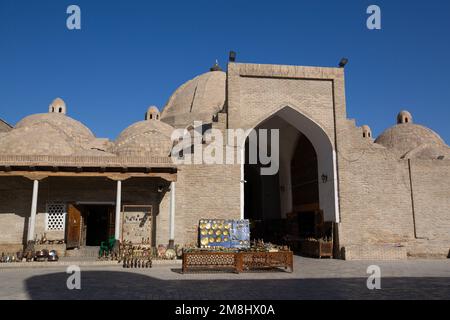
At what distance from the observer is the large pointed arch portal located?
53.1 feet

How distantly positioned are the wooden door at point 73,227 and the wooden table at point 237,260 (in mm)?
6208

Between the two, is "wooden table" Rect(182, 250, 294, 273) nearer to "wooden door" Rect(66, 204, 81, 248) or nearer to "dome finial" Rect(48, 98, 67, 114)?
"wooden door" Rect(66, 204, 81, 248)

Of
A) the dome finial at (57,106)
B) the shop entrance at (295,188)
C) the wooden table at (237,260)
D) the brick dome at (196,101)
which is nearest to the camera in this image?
the wooden table at (237,260)

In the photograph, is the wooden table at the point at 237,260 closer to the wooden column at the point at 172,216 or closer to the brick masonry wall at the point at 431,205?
the wooden column at the point at 172,216

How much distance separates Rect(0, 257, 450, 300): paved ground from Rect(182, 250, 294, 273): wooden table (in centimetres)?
35

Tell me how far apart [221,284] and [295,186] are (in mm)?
11887

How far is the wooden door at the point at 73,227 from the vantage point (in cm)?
1441

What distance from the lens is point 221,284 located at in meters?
8.45

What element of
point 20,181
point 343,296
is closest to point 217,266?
point 343,296

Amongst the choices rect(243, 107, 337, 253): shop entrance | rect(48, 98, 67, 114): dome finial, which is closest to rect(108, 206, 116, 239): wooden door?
rect(243, 107, 337, 253): shop entrance

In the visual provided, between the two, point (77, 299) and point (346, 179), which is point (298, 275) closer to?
point (77, 299)

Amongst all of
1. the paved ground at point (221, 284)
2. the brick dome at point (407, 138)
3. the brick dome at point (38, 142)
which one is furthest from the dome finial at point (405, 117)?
the brick dome at point (38, 142)

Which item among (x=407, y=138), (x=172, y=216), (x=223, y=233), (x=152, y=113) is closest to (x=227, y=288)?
(x=223, y=233)
